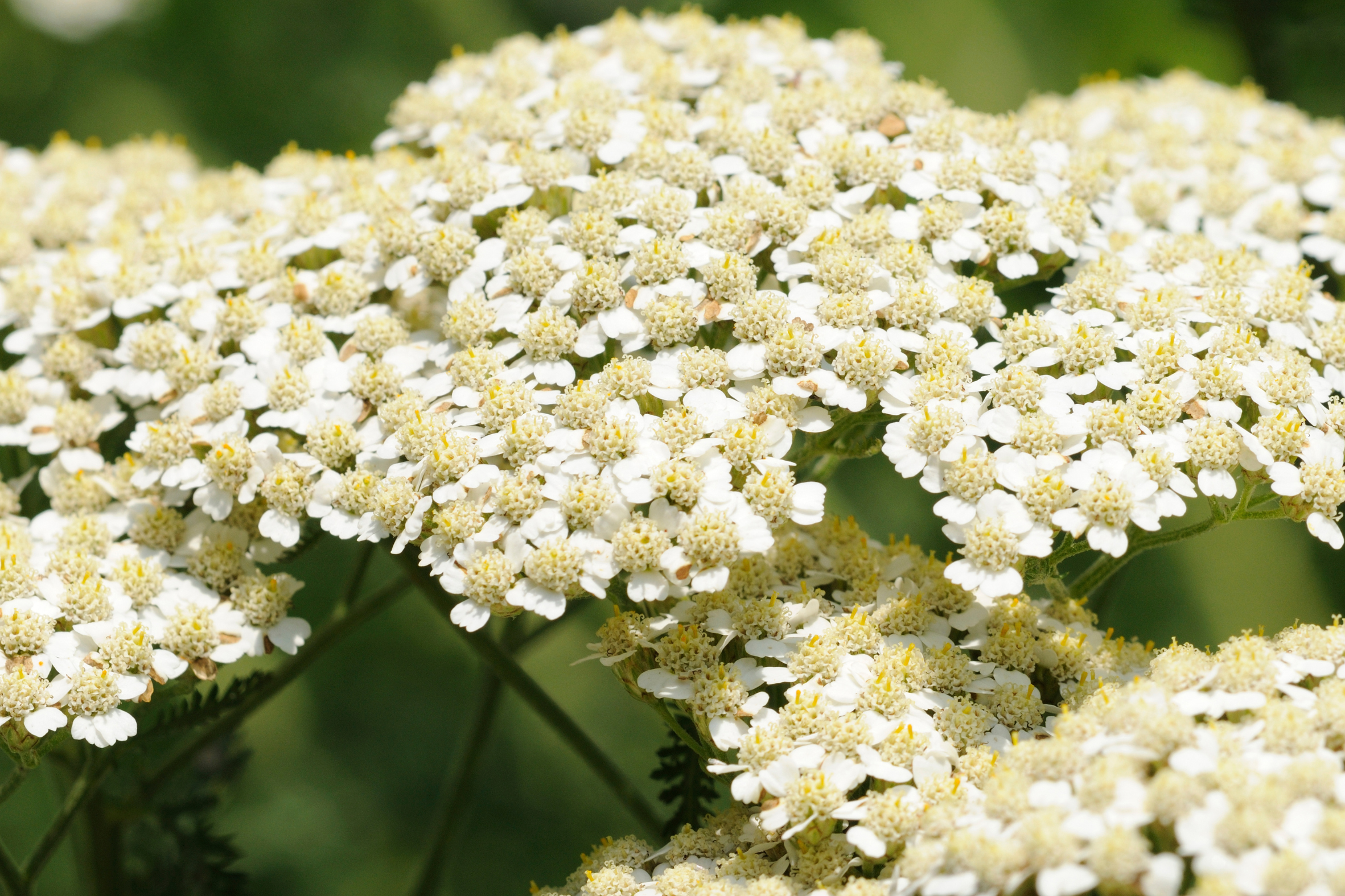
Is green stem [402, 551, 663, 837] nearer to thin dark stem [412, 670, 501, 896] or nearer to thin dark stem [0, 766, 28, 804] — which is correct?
thin dark stem [412, 670, 501, 896]

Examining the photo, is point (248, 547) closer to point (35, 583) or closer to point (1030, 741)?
point (35, 583)

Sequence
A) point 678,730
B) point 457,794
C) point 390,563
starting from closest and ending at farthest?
point 678,730, point 457,794, point 390,563

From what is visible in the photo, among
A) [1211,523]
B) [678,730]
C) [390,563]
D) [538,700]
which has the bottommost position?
[1211,523]

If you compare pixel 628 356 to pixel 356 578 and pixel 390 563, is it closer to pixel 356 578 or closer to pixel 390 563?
pixel 356 578

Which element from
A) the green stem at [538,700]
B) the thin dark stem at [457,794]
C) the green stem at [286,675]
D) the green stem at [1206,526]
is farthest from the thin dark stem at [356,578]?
the green stem at [1206,526]

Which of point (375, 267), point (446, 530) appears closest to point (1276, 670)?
point (446, 530)

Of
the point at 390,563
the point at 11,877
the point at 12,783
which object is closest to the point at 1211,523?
the point at 12,783

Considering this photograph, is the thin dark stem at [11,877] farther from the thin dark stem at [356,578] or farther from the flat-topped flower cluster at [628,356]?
the thin dark stem at [356,578]
